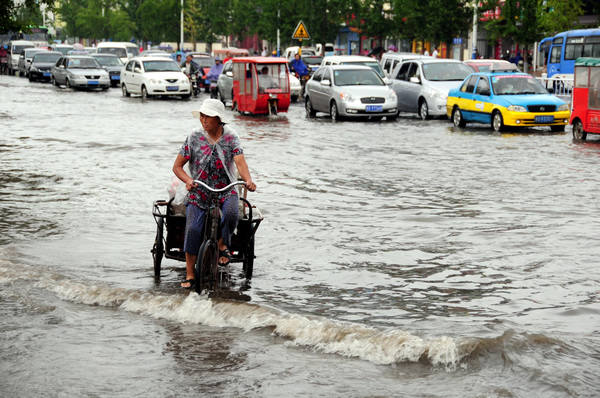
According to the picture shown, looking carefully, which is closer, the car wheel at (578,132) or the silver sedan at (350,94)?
the car wheel at (578,132)

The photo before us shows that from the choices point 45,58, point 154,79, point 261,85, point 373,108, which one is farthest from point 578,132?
point 45,58

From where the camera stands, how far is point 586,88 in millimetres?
22203

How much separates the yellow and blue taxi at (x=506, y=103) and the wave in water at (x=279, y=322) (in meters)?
17.6

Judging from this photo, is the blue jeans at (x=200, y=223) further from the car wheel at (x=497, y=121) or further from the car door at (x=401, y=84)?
the car door at (x=401, y=84)

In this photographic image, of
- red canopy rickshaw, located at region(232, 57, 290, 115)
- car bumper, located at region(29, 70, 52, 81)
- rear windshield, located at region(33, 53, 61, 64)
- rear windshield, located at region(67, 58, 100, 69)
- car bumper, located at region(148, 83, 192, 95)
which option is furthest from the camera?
rear windshield, located at region(33, 53, 61, 64)

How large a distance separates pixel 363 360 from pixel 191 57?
42.2 meters

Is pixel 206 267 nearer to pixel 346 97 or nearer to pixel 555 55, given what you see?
pixel 346 97

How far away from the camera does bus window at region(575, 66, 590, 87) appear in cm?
2216

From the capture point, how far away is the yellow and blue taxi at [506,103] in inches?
980

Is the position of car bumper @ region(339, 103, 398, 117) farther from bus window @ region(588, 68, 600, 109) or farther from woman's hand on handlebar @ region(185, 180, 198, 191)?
woman's hand on handlebar @ region(185, 180, 198, 191)

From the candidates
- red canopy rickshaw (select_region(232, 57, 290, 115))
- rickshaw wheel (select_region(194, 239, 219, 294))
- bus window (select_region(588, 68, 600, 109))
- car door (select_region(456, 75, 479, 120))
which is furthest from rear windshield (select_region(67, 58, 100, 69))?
rickshaw wheel (select_region(194, 239, 219, 294))

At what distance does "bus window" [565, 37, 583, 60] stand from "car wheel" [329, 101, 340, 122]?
17077 mm

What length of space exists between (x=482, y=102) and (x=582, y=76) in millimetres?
3774

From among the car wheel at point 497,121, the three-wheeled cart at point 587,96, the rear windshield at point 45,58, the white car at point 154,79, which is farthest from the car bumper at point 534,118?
the rear windshield at point 45,58
